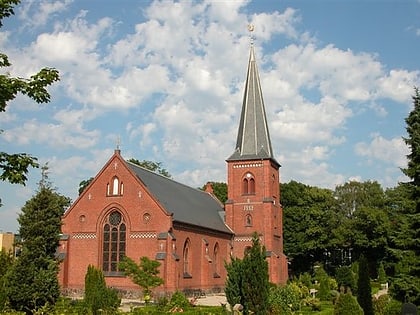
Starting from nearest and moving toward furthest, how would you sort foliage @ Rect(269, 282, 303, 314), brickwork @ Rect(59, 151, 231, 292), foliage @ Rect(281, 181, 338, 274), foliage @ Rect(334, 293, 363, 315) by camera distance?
foliage @ Rect(334, 293, 363, 315) < foliage @ Rect(269, 282, 303, 314) < brickwork @ Rect(59, 151, 231, 292) < foliage @ Rect(281, 181, 338, 274)

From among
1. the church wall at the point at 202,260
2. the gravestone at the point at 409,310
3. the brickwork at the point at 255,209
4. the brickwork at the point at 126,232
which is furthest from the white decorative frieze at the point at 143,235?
the gravestone at the point at 409,310

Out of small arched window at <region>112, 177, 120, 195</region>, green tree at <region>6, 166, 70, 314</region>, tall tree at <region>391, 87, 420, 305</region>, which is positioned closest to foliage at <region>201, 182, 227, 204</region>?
small arched window at <region>112, 177, 120, 195</region>

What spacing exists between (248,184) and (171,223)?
541 inches

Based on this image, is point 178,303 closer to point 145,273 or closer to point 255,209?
point 145,273

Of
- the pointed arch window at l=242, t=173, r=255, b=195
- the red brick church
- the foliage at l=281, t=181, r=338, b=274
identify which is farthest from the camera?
the foliage at l=281, t=181, r=338, b=274

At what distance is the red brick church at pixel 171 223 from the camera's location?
3866cm

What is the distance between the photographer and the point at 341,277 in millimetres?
40969

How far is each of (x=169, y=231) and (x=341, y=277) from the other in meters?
14.8

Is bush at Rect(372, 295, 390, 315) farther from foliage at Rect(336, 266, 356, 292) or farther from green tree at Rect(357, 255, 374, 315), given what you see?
foliage at Rect(336, 266, 356, 292)

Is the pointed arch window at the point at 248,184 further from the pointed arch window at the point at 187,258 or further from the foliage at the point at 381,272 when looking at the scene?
the foliage at the point at 381,272

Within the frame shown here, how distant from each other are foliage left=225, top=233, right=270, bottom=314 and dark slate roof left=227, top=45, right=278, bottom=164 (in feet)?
99.6

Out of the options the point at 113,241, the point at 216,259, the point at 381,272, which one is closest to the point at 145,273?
the point at 113,241

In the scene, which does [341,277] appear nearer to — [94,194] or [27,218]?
[94,194]

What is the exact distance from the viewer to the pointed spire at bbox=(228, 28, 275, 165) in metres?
49.8
